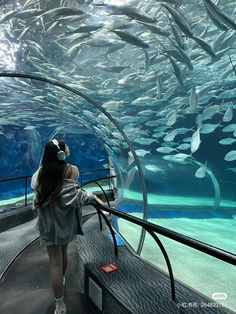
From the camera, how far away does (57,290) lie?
2396mm

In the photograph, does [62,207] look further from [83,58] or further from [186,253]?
[186,253]

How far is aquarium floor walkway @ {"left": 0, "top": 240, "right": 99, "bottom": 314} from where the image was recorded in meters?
2.69

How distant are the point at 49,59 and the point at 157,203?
1375 centimetres

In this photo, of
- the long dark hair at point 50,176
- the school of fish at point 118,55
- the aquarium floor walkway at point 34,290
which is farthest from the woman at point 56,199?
the school of fish at point 118,55

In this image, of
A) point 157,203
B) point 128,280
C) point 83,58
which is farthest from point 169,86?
point 157,203

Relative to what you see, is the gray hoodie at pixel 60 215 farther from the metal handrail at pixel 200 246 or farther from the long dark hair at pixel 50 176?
the metal handrail at pixel 200 246

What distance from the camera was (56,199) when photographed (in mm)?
2262

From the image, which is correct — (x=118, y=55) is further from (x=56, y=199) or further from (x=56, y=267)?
(x=56, y=267)

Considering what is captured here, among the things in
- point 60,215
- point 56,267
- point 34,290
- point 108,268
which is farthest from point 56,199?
point 34,290

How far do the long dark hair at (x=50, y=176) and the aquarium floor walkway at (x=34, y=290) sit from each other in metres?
1.27

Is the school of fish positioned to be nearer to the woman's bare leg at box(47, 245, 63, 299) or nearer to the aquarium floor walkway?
the woman's bare leg at box(47, 245, 63, 299)

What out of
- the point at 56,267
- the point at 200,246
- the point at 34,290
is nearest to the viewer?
the point at 200,246

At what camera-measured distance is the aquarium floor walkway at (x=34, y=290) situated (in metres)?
2.69

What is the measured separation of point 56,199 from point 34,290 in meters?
1.56
